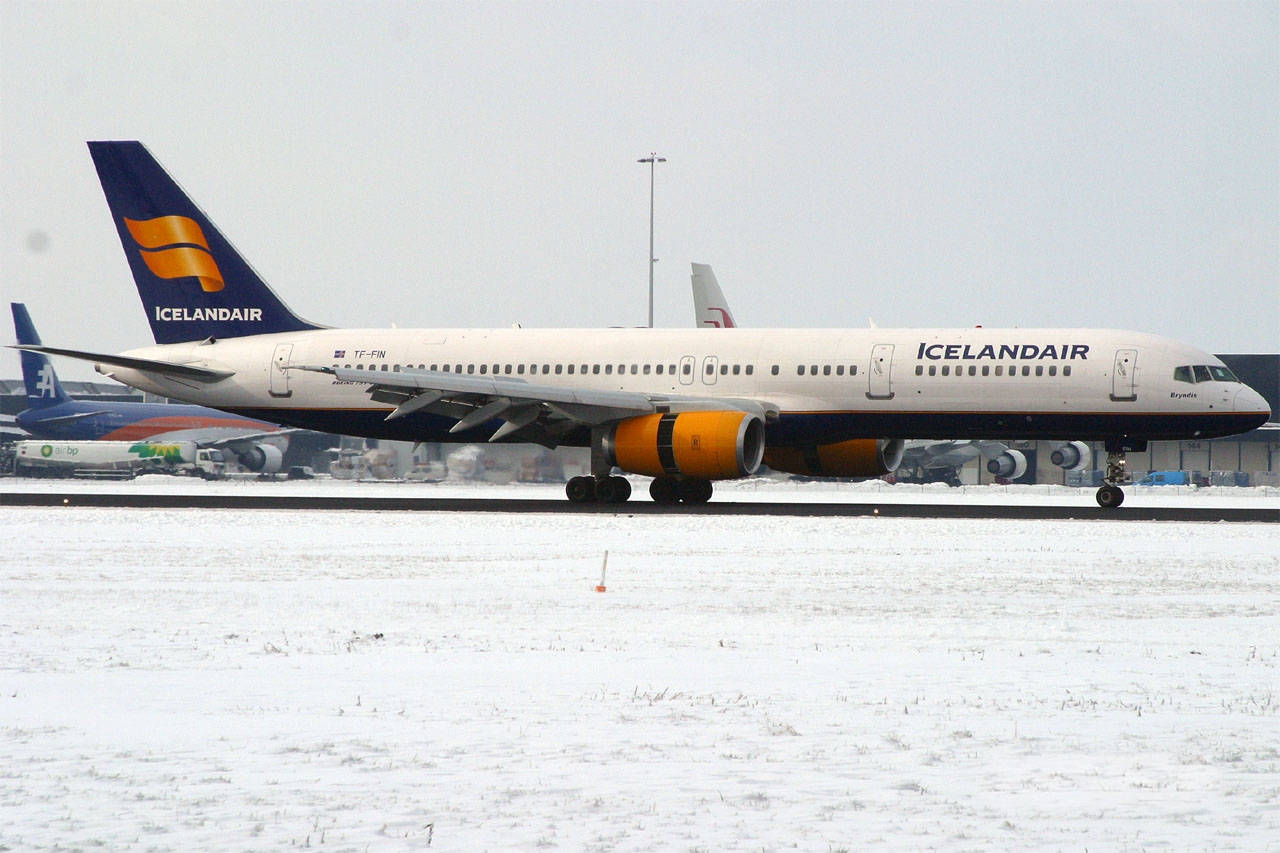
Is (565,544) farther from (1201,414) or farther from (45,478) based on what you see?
(45,478)

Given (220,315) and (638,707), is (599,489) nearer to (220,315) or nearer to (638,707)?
(220,315)

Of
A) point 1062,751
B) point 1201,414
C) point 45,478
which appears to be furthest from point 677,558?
point 45,478

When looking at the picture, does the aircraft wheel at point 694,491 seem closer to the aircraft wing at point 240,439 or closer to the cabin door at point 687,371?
the cabin door at point 687,371

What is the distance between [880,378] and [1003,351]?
2846mm

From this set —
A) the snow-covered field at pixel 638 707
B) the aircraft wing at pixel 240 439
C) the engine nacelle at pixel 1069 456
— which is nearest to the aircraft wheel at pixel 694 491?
the snow-covered field at pixel 638 707

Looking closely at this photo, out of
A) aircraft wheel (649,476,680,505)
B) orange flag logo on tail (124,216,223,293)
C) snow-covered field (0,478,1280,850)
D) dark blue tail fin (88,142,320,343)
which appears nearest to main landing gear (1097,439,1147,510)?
aircraft wheel (649,476,680,505)

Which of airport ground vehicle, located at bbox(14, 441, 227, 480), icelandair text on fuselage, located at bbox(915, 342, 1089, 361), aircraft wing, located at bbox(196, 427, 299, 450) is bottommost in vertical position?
airport ground vehicle, located at bbox(14, 441, 227, 480)

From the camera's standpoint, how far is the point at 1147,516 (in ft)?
106

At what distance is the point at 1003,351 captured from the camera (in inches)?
1352

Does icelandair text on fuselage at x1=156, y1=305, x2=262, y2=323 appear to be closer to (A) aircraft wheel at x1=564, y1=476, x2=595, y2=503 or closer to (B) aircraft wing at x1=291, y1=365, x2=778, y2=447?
(B) aircraft wing at x1=291, y1=365, x2=778, y2=447

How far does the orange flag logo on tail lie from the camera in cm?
4138

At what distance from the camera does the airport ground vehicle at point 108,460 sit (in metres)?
72.9

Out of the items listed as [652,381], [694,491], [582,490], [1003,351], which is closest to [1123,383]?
[1003,351]

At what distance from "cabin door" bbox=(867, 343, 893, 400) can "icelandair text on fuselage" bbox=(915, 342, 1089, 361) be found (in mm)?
700
